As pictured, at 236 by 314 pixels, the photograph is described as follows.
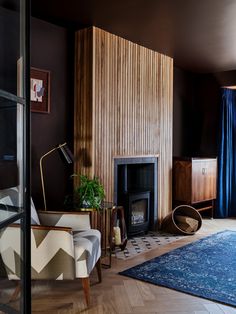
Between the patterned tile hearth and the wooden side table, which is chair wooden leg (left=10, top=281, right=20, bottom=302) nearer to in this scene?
the wooden side table

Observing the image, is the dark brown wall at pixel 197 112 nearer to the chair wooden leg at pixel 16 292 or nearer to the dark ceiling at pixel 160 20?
the dark ceiling at pixel 160 20

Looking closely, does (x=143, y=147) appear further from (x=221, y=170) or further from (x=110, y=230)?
(x=221, y=170)

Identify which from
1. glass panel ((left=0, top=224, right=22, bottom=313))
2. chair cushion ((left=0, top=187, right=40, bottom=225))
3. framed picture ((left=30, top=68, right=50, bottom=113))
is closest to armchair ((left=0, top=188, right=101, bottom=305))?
glass panel ((left=0, top=224, right=22, bottom=313))

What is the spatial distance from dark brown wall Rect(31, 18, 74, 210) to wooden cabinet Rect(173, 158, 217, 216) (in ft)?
6.55

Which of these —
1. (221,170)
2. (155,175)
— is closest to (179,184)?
(155,175)

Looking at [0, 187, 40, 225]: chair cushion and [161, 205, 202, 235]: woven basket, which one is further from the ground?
[0, 187, 40, 225]: chair cushion

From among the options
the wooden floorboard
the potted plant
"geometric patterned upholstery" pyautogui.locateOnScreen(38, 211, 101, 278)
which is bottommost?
the wooden floorboard

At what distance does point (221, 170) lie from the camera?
608cm

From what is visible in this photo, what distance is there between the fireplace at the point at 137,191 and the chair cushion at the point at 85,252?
136 cm

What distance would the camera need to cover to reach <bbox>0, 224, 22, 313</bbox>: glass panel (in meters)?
1.86

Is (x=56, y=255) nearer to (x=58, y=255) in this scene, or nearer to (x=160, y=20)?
(x=58, y=255)

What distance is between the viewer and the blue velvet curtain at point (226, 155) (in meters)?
A: 6.07

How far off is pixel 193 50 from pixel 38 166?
104 inches

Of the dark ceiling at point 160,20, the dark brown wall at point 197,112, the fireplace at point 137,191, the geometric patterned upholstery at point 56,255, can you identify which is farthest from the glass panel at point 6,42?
the dark brown wall at point 197,112
